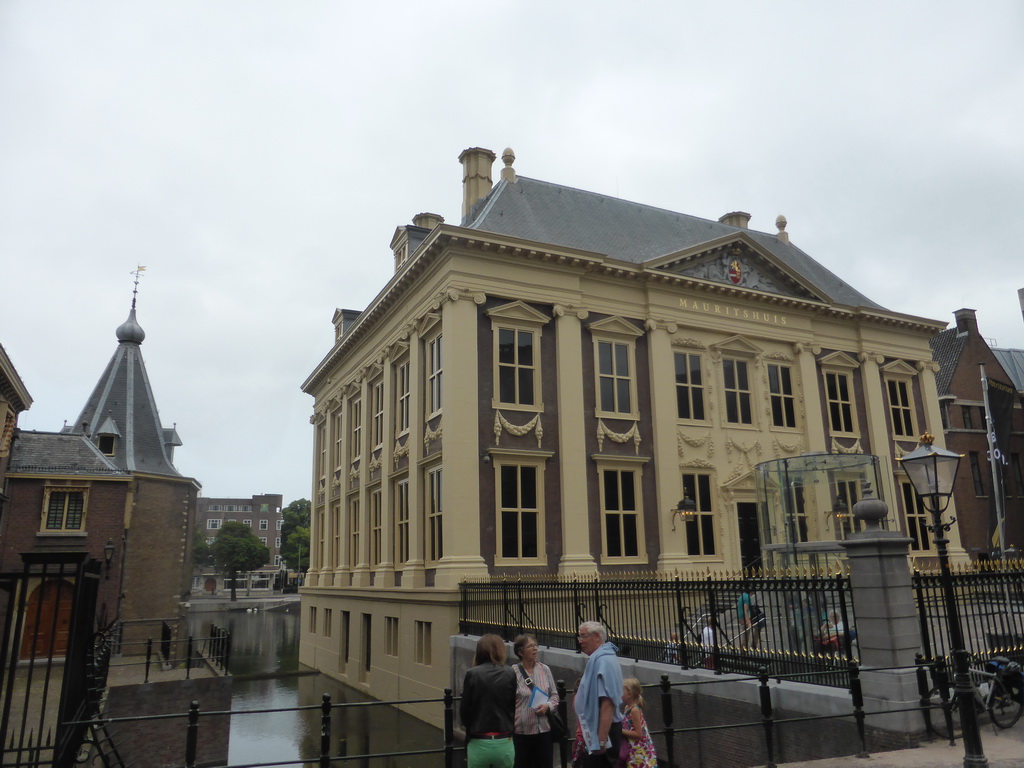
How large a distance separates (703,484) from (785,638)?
12272 mm

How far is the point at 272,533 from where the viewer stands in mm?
134375

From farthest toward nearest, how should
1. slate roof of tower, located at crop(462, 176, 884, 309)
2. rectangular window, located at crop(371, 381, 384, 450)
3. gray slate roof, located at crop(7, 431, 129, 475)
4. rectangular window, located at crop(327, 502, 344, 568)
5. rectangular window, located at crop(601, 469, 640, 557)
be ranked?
gray slate roof, located at crop(7, 431, 129, 475), rectangular window, located at crop(327, 502, 344, 568), rectangular window, located at crop(371, 381, 384, 450), slate roof of tower, located at crop(462, 176, 884, 309), rectangular window, located at crop(601, 469, 640, 557)

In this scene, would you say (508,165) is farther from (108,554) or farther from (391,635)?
(108,554)

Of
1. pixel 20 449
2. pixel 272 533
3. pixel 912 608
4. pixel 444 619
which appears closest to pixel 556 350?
pixel 444 619

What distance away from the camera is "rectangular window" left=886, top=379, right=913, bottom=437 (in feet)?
97.6

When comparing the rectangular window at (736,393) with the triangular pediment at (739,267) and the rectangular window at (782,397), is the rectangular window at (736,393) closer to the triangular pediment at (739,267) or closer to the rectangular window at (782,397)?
the rectangular window at (782,397)

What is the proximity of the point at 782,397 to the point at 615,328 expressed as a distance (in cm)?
758

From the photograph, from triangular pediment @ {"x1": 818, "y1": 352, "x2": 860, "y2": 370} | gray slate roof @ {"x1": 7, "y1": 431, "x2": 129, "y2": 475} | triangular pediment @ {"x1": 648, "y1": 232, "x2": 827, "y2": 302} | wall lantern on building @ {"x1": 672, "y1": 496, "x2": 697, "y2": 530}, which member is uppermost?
triangular pediment @ {"x1": 648, "y1": 232, "x2": 827, "y2": 302}

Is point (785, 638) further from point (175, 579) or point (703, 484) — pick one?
point (175, 579)

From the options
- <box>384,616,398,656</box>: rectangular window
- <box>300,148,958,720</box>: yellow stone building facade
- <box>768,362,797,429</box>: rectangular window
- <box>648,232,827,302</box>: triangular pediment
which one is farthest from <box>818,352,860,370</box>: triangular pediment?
<box>384,616,398,656</box>: rectangular window

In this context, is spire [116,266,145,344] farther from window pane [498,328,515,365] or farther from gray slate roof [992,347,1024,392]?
gray slate roof [992,347,1024,392]

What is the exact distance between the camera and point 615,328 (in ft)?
79.0

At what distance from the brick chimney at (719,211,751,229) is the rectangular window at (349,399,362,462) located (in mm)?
18636

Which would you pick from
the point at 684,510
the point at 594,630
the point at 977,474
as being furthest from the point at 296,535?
the point at 594,630
